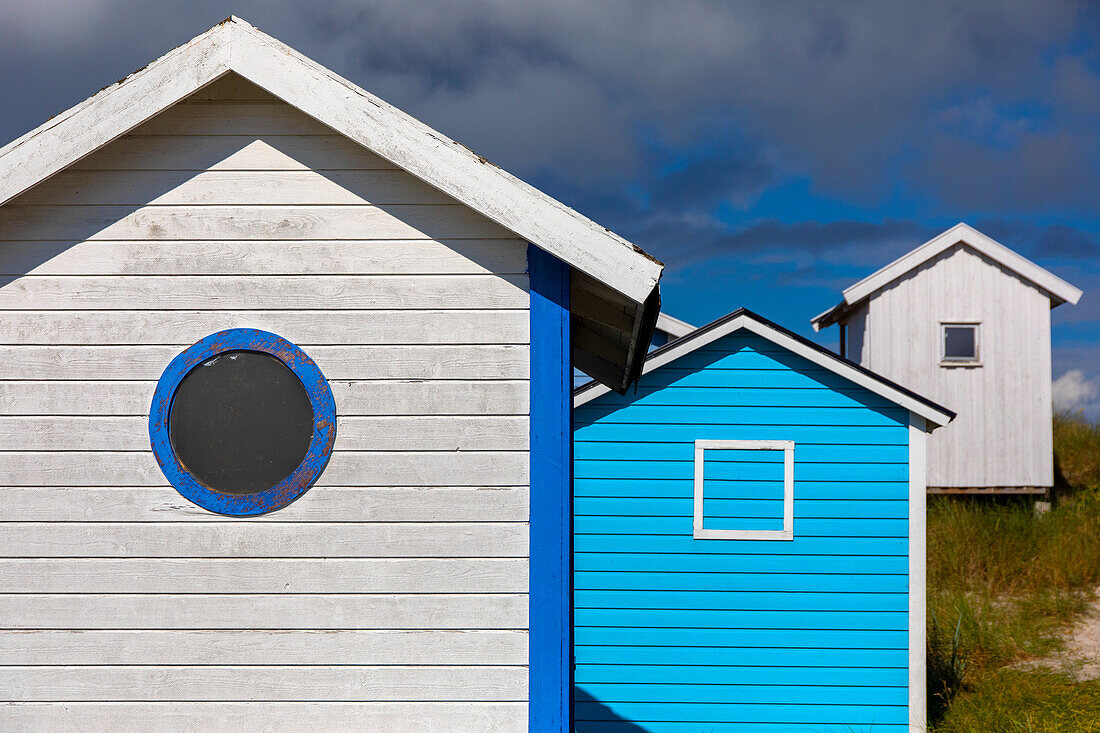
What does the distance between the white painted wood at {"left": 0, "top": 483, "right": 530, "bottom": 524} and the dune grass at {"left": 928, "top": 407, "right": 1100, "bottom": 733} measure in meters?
6.42

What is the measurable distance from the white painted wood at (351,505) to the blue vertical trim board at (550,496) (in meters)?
0.14

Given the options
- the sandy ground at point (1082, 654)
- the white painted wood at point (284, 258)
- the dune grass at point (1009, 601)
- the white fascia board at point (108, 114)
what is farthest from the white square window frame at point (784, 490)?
the white fascia board at point (108, 114)

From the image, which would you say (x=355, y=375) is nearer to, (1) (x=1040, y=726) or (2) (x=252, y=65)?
(2) (x=252, y=65)

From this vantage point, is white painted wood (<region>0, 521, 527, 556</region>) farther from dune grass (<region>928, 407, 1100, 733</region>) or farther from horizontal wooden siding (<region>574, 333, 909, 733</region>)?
dune grass (<region>928, 407, 1100, 733</region>)

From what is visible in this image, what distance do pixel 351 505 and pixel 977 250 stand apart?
600 inches

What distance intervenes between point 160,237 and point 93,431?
944 millimetres

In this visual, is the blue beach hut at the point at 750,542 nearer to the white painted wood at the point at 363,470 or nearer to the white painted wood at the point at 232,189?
the white painted wood at the point at 363,470

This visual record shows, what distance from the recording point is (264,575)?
12.5 ft

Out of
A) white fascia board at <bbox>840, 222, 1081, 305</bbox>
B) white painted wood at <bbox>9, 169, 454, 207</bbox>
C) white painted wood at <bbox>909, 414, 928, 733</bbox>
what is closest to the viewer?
white painted wood at <bbox>9, 169, 454, 207</bbox>

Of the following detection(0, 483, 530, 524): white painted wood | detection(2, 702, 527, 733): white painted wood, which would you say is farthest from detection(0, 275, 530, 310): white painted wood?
detection(2, 702, 527, 733): white painted wood

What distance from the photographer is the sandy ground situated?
1049 cm

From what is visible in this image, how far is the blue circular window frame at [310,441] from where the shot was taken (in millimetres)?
3797

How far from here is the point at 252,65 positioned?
372cm

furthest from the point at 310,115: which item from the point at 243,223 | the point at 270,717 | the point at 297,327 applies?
the point at 270,717
